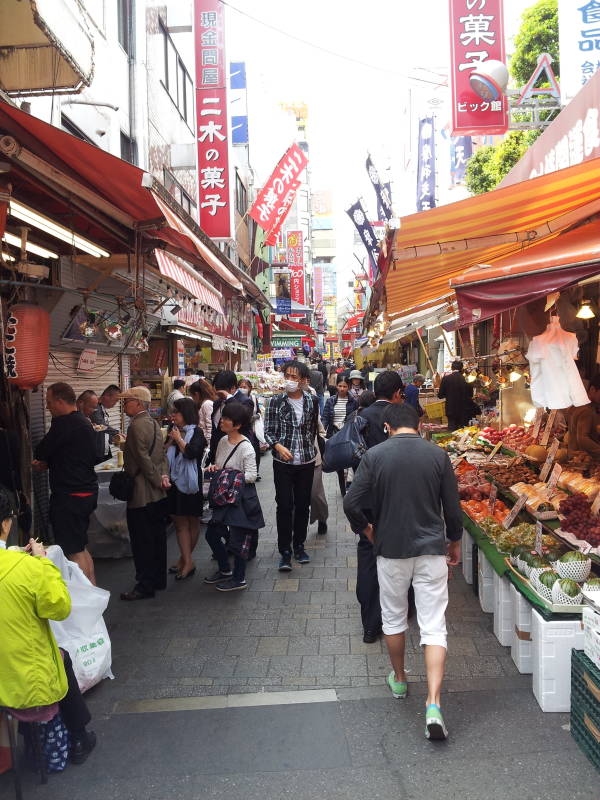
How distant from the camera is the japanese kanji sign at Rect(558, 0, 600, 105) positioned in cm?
809

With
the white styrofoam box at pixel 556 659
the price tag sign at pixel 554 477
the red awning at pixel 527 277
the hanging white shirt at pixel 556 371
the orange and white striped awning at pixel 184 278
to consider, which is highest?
the orange and white striped awning at pixel 184 278

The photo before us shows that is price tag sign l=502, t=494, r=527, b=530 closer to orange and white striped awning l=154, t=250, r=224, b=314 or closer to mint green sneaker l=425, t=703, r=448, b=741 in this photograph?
mint green sneaker l=425, t=703, r=448, b=741

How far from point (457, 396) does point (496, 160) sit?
644cm

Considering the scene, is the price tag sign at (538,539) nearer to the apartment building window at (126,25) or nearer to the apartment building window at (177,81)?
the apartment building window at (126,25)

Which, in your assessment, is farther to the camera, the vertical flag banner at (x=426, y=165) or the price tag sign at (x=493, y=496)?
the vertical flag banner at (x=426, y=165)

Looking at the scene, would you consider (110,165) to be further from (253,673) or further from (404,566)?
(253,673)

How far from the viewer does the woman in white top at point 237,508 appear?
6.16 metres

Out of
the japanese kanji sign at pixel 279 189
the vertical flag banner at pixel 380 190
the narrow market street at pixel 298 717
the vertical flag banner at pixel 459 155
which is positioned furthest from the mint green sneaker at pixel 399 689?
the vertical flag banner at pixel 459 155

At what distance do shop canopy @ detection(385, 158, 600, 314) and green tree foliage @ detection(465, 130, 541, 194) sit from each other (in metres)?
9.13

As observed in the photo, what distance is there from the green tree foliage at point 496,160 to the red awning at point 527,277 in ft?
36.2

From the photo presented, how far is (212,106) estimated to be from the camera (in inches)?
550

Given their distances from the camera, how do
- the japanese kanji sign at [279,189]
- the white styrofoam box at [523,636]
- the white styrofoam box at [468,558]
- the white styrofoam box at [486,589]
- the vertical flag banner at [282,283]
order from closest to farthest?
the white styrofoam box at [523,636] < the white styrofoam box at [486,589] < the white styrofoam box at [468,558] < the japanese kanji sign at [279,189] < the vertical flag banner at [282,283]

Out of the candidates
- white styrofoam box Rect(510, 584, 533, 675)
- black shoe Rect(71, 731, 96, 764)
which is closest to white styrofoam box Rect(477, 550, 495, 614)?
white styrofoam box Rect(510, 584, 533, 675)

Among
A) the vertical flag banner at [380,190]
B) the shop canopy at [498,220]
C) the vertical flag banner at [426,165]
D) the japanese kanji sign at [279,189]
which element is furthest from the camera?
the vertical flag banner at [426,165]
